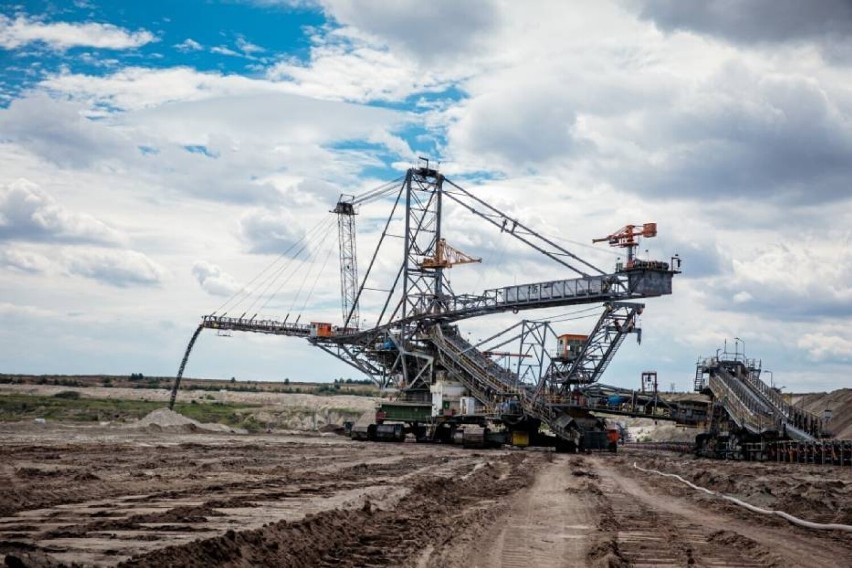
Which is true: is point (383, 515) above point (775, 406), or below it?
below

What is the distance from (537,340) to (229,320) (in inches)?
1421

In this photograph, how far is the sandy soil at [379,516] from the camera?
514 inches

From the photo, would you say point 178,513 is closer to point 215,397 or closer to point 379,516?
point 379,516

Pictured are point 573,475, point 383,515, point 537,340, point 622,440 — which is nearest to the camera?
point 383,515

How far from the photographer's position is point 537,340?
206 feet

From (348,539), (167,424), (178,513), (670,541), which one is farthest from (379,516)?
(167,424)

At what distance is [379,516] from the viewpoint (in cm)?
1816

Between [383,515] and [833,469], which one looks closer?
[383,515]

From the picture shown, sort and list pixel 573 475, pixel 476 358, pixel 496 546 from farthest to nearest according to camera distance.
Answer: pixel 476 358 → pixel 573 475 → pixel 496 546

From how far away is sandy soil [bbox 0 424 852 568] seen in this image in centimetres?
1305

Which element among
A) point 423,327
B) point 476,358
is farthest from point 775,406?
point 423,327

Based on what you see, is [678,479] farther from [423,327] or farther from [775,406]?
[423,327]

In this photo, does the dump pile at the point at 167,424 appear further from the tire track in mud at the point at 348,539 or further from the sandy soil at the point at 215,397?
the sandy soil at the point at 215,397

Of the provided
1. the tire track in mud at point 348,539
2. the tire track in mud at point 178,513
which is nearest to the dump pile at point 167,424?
the tire track in mud at point 178,513
